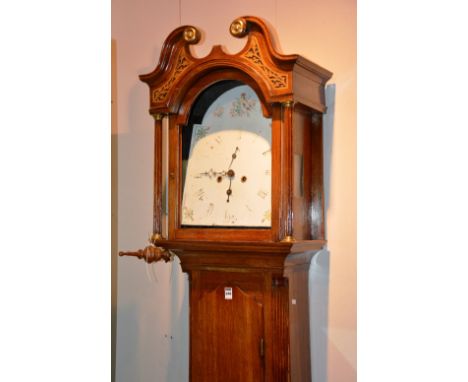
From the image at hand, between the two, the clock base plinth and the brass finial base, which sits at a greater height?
the brass finial base

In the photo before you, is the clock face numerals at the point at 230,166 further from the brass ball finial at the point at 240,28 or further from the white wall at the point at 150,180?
the white wall at the point at 150,180

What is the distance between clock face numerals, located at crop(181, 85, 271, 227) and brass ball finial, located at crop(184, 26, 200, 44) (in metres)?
0.23

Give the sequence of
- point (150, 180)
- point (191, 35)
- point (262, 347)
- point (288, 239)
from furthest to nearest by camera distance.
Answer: point (150, 180) < point (191, 35) < point (262, 347) < point (288, 239)

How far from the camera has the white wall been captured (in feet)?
7.55

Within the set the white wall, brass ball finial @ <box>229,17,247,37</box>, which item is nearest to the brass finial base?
the white wall

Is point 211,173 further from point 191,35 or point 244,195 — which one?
point 191,35

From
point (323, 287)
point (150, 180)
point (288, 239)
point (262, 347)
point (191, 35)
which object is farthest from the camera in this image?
point (150, 180)

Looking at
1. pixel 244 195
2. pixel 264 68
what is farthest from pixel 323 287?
pixel 264 68

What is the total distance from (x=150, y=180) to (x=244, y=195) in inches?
32.2

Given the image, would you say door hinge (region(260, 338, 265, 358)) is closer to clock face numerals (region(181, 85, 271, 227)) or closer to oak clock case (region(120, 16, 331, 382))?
oak clock case (region(120, 16, 331, 382))

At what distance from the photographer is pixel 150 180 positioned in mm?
2857

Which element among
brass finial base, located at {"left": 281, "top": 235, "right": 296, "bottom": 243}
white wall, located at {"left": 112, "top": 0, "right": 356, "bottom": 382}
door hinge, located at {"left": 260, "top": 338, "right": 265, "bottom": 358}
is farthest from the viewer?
white wall, located at {"left": 112, "top": 0, "right": 356, "bottom": 382}

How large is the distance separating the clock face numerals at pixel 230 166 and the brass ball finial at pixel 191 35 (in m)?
0.23
